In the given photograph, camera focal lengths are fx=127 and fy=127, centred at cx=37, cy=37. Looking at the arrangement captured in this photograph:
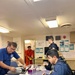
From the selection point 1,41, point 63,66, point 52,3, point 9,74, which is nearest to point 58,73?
point 63,66

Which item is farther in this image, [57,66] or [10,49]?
[10,49]

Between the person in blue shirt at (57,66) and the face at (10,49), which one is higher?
the face at (10,49)

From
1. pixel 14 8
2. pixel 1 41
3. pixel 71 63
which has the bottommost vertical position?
pixel 71 63

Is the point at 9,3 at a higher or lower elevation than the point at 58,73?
higher

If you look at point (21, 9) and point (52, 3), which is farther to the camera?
point (21, 9)

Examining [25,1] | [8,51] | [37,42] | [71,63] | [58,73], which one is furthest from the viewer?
[37,42]

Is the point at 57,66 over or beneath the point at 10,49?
beneath

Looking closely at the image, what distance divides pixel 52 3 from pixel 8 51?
1.44 m

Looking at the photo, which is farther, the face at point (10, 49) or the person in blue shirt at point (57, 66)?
the face at point (10, 49)

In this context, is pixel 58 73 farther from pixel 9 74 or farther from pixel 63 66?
pixel 9 74

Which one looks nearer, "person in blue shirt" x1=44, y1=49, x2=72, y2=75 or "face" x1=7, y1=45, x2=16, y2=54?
"person in blue shirt" x1=44, y1=49, x2=72, y2=75

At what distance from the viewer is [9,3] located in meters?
2.66

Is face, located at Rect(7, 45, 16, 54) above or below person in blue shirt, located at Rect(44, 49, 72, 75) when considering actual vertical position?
above

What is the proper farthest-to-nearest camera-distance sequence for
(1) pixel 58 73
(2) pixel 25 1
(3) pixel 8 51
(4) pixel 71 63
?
(4) pixel 71 63 → (3) pixel 8 51 → (2) pixel 25 1 → (1) pixel 58 73
